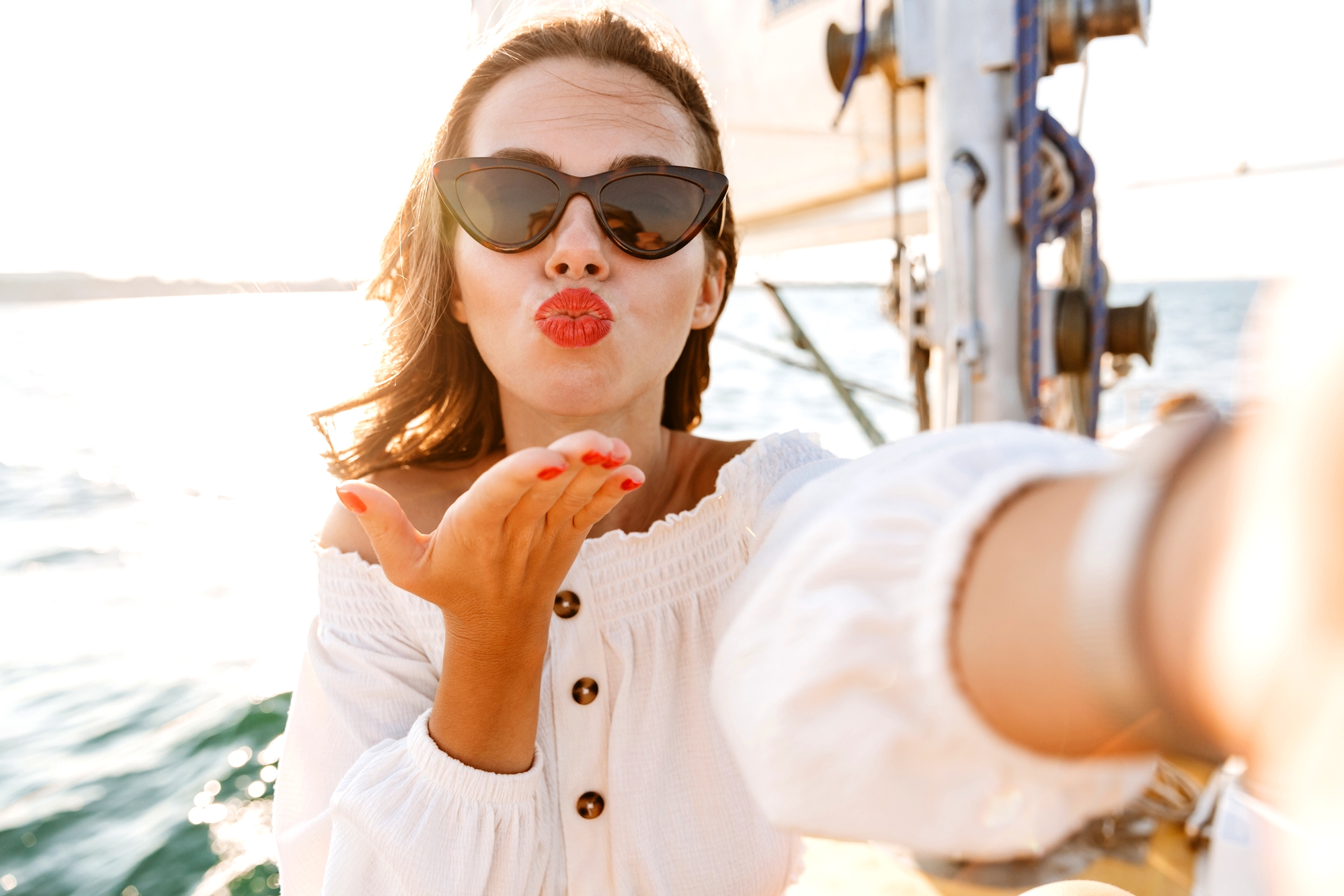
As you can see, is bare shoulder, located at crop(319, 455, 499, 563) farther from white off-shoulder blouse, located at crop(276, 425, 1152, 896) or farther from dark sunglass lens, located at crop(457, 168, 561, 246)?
dark sunglass lens, located at crop(457, 168, 561, 246)

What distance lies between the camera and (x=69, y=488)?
908 centimetres

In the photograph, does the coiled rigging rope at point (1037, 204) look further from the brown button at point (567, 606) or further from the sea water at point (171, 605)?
the brown button at point (567, 606)

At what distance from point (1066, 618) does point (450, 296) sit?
111cm

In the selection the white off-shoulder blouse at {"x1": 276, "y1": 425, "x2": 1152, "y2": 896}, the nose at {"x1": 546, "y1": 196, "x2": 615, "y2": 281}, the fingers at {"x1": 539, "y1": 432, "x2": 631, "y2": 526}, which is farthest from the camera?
the nose at {"x1": 546, "y1": 196, "x2": 615, "y2": 281}

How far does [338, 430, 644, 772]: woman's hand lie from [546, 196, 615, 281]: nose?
38 cm

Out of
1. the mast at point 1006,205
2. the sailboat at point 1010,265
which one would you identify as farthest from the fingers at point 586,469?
the mast at point 1006,205

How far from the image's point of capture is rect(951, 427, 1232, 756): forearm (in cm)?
34

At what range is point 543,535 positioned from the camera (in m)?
0.82

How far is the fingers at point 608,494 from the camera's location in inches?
28.5

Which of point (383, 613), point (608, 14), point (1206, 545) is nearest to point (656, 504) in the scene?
point (383, 613)

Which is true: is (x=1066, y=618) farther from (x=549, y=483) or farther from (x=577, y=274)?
(x=577, y=274)

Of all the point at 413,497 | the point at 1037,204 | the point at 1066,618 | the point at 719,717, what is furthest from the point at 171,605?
the point at 1066,618

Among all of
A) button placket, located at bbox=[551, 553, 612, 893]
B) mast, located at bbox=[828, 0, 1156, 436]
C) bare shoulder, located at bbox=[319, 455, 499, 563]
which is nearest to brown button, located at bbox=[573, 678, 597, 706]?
button placket, located at bbox=[551, 553, 612, 893]

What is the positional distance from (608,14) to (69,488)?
10.0 metres
